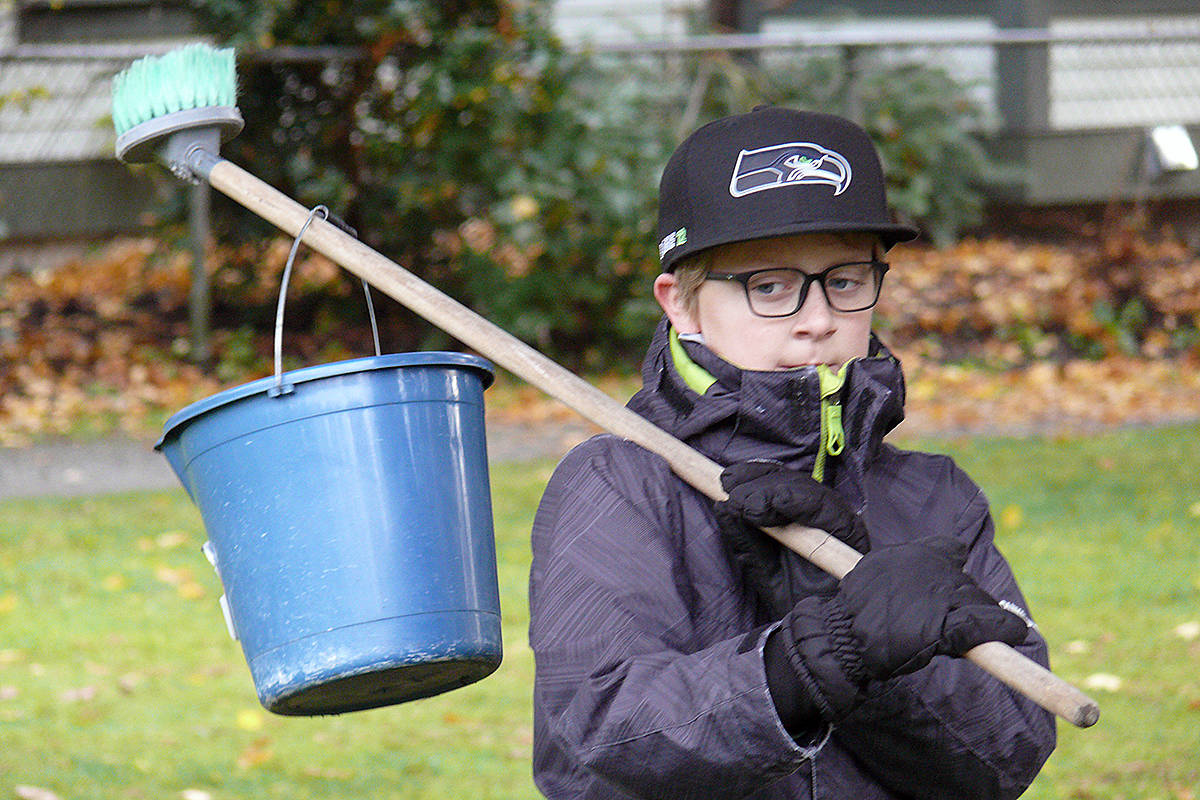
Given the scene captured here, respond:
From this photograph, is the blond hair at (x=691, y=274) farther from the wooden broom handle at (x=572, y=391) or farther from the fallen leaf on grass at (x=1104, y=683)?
the fallen leaf on grass at (x=1104, y=683)

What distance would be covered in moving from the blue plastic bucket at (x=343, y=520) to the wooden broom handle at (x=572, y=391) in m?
0.08

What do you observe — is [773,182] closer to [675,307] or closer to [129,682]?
[675,307]

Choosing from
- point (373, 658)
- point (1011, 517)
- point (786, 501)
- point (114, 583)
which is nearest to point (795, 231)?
point (786, 501)

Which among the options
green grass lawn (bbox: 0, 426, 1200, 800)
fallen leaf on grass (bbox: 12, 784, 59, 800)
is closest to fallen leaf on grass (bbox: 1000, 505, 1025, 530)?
green grass lawn (bbox: 0, 426, 1200, 800)

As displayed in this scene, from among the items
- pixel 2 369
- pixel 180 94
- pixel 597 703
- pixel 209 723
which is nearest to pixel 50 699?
pixel 209 723

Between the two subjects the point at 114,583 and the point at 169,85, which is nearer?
the point at 169,85

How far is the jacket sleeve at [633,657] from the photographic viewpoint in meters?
1.74

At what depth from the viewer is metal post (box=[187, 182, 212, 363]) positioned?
28.9 ft

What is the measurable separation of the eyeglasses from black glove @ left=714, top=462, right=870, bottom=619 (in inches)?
9.3

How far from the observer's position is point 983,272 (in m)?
10.2

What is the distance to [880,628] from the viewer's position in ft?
5.56

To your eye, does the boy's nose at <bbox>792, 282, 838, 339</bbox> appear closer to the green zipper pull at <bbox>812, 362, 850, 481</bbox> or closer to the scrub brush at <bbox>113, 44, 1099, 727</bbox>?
the green zipper pull at <bbox>812, 362, 850, 481</bbox>

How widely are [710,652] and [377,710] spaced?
3.04 m

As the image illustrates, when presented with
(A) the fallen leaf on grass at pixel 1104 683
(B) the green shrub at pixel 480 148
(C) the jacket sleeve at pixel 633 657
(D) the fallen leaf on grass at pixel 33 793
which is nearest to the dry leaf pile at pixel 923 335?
(B) the green shrub at pixel 480 148
